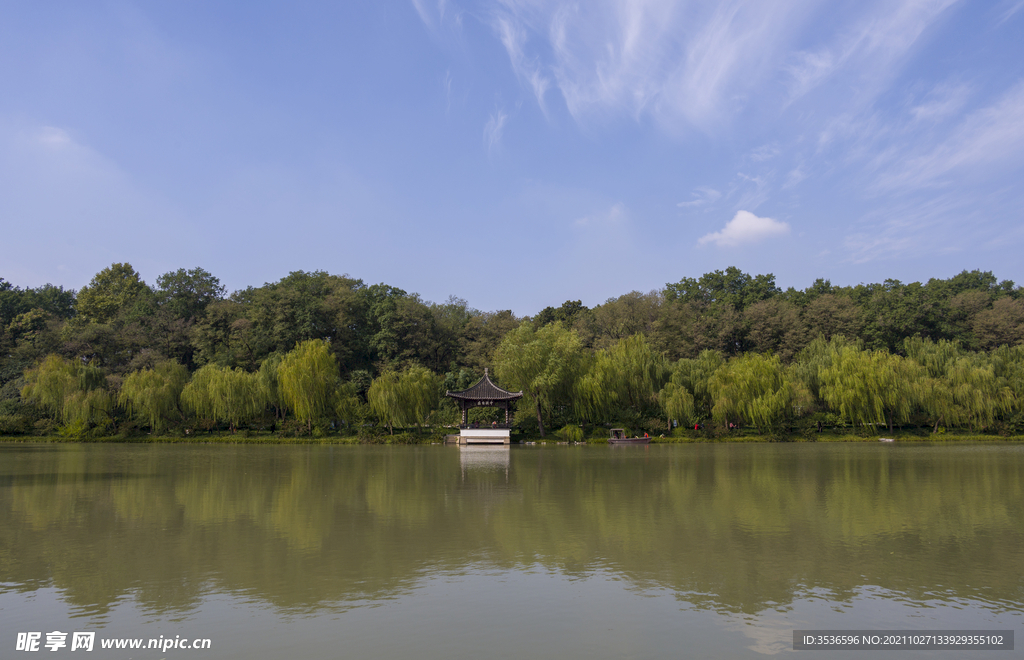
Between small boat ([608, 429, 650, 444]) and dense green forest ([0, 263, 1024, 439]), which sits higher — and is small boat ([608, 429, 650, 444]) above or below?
below

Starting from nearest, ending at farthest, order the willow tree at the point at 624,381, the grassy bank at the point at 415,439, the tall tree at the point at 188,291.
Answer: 1. the grassy bank at the point at 415,439
2. the willow tree at the point at 624,381
3. the tall tree at the point at 188,291

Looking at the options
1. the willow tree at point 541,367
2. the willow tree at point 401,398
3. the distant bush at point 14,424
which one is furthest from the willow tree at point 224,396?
the willow tree at point 541,367

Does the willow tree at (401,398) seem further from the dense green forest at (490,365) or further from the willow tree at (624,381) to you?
the willow tree at (624,381)

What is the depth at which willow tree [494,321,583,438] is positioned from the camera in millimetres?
34094

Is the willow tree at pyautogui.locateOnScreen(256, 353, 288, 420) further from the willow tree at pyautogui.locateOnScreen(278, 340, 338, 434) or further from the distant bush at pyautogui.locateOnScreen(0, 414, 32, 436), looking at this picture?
the distant bush at pyautogui.locateOnScreen(0, 414, 32, 436)

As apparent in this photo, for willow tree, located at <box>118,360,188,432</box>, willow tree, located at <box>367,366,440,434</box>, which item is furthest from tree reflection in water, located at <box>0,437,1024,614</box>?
willow tree, located at <box>367,366,440,434</box>

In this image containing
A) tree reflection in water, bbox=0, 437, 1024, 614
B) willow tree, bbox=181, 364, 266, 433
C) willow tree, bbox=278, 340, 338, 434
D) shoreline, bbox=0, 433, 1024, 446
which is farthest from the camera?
willow tree, bbox=278, 340, 338, 434

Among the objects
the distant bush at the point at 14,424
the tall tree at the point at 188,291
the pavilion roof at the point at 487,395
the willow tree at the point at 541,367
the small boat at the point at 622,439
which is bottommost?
the small boat at the point at 622,439

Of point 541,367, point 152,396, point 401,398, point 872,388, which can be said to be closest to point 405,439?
point 401,398

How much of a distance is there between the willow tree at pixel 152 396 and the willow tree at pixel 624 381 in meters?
21.8

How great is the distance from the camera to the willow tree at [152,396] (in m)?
31.9

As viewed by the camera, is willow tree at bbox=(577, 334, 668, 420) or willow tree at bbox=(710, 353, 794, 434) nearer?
willow tree at bbox=(710, 353, 794, 434)

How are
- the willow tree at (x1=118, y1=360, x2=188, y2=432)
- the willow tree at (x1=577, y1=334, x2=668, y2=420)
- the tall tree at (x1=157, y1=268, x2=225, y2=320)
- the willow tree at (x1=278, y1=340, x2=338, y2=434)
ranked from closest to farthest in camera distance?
1. the willow tree at (x1=118, y1=360, x2=188, y2=432)
2. the willow tree at (x1=278, y1=340, x2=338, y2=434)
3. the willow tree at (x1=577, y1=334, x2=668, y2=420)
4. the tall tree at (x1=157, y1=268, x2=225, y2=320)

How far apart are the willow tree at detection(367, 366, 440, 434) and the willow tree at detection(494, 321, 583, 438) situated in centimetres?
455
